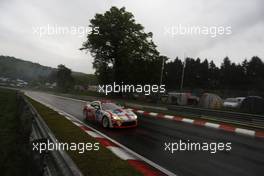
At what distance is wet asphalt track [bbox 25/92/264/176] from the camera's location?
6121 mm

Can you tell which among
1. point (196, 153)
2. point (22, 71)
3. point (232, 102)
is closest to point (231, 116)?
point (196, 153)

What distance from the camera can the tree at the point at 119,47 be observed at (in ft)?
143

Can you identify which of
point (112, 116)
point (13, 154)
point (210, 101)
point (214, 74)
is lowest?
point (13, 154)

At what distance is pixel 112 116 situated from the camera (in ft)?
39.3

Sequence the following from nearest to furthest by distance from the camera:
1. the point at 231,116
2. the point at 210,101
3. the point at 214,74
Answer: the point at 231,116 → the point at 210,101 → the point at 214,74

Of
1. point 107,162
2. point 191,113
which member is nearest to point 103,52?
point 191,113

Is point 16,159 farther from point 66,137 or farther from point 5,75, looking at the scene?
point 5,75

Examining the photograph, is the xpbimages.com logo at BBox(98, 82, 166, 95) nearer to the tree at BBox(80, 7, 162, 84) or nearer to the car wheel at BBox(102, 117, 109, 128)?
the tree at BBox(80, 7, 162, 84)

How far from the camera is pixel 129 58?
42.4m

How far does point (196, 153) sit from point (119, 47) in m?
36.8

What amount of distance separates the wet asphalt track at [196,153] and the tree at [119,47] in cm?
3234

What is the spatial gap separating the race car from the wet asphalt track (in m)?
0.46

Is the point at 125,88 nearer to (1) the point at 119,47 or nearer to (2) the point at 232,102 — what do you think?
(1) the point at 119,47

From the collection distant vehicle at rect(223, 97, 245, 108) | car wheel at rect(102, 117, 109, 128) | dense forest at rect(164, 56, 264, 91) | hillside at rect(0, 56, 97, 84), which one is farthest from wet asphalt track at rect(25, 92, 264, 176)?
hillside at rect(0, 56, 97, 84)
